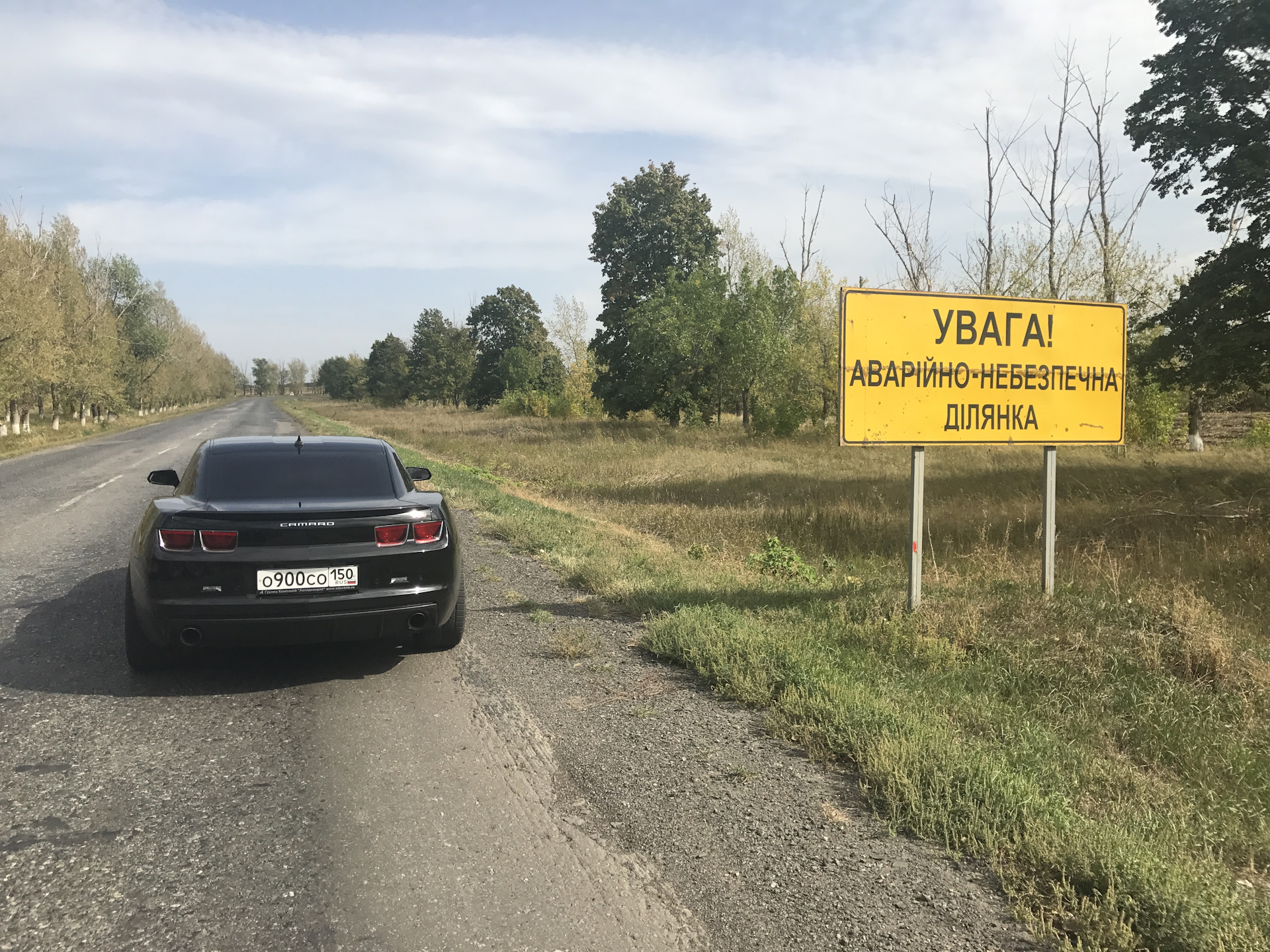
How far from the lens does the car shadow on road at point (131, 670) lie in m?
5.09

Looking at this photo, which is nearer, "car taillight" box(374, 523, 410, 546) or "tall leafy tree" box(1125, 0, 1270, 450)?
"car taillight" box(374, 523, 410, 546)

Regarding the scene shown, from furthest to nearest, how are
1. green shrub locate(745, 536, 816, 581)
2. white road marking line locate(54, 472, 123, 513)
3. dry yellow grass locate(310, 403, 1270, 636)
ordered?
white road marking line locate(54, 472, 123, 513) → dry yellow grass locate(310, 403, 1270, 636) → green shrub locate(745, 536, 816, 581)

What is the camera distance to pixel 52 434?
4181 centimetres

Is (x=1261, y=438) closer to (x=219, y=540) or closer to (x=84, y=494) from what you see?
(x=219, y=540)

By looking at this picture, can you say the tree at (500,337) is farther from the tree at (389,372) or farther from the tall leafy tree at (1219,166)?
the tall leafy tree at (1219,166)

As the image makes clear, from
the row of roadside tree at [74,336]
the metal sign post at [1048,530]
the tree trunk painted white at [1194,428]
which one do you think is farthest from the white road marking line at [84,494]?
the tree trunk painted white at [1194,428]

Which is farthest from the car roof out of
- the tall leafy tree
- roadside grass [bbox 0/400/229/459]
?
roadside grass [bbox 0/400/229/459]

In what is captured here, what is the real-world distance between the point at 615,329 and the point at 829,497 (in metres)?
31.6

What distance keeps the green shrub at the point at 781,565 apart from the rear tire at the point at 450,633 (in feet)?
14.5

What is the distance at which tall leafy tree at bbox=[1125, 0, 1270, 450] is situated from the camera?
15617 mm

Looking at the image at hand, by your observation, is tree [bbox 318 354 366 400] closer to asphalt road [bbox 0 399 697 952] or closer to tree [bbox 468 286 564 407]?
tree [bbox 468 286 564 407]

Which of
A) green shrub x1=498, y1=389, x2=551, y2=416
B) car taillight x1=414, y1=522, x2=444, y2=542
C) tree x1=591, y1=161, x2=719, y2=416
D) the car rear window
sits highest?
tree x1=591, y1=161, x2=719, y2=416

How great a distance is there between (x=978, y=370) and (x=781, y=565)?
3372 mm

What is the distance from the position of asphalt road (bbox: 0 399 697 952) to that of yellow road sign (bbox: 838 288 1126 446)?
4117 mm
